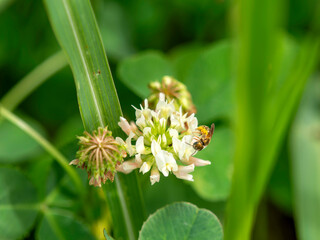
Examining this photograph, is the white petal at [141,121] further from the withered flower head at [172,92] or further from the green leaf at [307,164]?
the green leaf at [307,164]

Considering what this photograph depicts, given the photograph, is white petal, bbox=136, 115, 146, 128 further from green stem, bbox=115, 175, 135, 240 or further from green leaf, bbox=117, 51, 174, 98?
green leaf, bbox=117, 51, 174, 98

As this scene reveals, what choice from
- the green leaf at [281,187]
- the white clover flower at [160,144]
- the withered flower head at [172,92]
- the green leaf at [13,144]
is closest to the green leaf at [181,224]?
the white clover flower at [160,144]

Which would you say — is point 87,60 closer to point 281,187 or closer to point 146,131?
point 146,131

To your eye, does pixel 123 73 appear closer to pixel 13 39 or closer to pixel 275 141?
pixel 275 141

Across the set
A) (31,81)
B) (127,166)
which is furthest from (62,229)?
(31,81)

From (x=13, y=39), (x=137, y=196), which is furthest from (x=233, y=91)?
(x=13, y=39)
